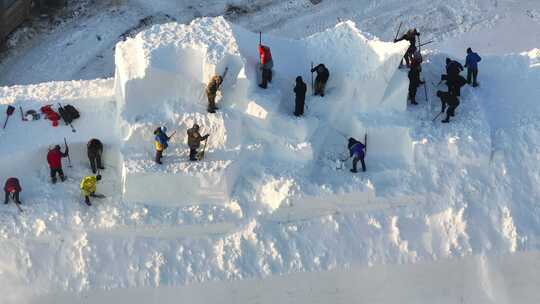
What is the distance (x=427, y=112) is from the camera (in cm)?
1969

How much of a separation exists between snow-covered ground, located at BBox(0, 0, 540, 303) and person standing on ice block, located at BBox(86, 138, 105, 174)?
0.93 feet

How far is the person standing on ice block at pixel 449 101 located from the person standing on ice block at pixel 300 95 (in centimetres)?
356

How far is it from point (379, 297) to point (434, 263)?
62.2 inches

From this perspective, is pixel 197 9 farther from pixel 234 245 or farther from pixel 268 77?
pixel 234 245

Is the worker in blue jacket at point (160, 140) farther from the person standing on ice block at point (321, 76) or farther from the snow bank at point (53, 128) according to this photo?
the person standing on ice block at point (321, 76)

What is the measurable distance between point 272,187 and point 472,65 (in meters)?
6.65

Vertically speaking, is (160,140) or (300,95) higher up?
(300,95)

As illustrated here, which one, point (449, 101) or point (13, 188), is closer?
point (13, 188)

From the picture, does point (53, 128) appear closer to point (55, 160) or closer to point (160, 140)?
point (55, 160)

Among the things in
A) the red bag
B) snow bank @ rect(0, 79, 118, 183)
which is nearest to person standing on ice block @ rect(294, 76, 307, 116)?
snow bank @ rect(0, 79, 118, 183)

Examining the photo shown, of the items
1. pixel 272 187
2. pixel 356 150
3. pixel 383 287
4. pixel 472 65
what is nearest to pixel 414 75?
pixel 472 65

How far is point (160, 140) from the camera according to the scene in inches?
693

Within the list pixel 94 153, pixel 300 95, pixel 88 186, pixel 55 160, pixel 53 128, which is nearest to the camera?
pixel 88 186

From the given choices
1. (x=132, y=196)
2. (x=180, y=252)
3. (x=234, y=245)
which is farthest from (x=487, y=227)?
(x=132, y=196)
